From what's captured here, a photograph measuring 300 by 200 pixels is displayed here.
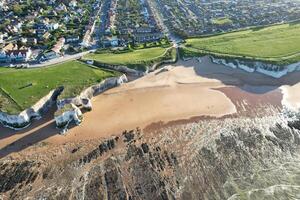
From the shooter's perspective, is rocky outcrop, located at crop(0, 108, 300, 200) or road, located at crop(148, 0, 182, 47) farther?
road, located at crop(148, 0, 182, 47)

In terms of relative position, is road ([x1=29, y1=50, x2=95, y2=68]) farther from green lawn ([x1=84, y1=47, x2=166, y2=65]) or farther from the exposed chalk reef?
the exposed chalk reef

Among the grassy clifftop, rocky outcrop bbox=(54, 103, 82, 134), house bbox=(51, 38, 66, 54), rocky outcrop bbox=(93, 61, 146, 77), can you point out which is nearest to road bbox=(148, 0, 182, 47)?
the grassy clifftop

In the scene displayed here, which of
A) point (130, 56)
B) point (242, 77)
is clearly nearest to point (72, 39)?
point (130, 56)

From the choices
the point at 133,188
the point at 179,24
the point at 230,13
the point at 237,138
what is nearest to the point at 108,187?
the point at 133,188

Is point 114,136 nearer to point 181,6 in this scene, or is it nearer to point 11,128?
point 11,128

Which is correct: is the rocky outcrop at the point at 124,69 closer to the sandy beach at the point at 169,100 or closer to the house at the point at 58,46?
the sandy beach at the point at 169,100

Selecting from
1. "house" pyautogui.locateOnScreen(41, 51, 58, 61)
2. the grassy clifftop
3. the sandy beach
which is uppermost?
"house" pyautogui.locateOnScreen(41, 51, 58, 61)

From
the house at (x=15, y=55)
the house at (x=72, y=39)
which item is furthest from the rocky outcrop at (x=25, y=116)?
the house at (x=72, y=39)
